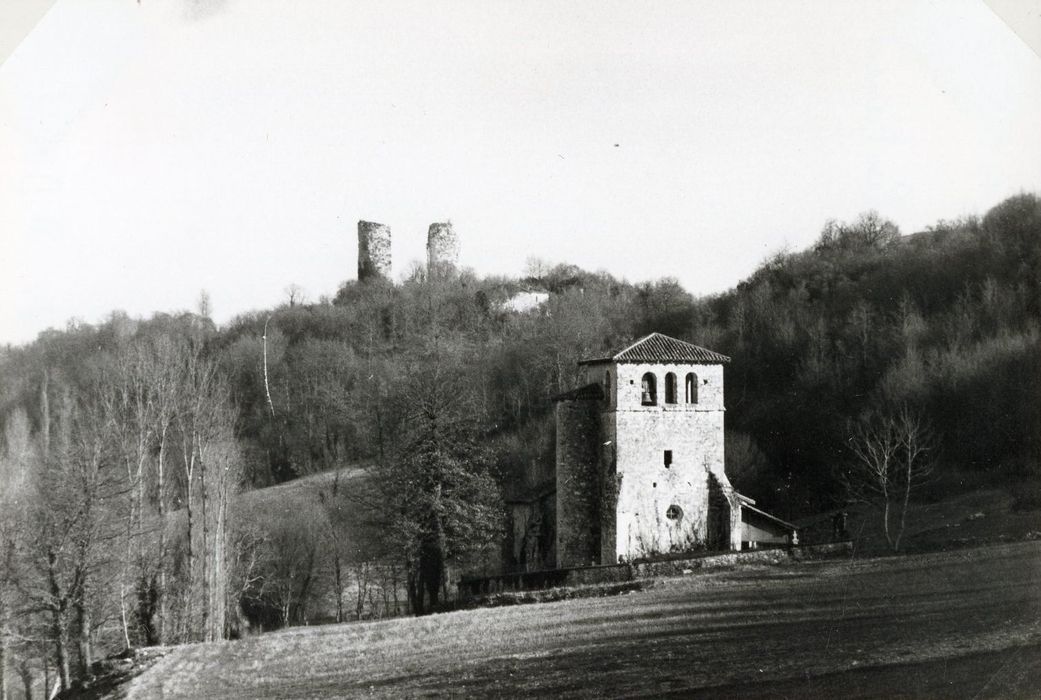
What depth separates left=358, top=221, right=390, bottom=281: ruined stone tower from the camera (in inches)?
2965

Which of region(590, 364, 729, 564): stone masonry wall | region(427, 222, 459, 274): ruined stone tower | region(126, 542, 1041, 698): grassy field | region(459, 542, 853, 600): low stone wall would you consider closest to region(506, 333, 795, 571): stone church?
region(590, 364, 729, 564): stone masonry wall

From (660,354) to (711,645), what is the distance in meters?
15.7

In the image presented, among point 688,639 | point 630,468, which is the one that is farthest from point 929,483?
point 688,639

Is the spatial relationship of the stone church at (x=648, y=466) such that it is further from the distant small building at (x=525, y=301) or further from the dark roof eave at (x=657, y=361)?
the distant small building at (x=525, y=301)

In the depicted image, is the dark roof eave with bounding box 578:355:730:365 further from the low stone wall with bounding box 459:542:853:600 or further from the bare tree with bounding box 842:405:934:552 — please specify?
the bare tree with bounding box 842:405:934:552

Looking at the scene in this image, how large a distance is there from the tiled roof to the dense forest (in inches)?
263

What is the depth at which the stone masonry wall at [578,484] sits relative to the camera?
102 ft

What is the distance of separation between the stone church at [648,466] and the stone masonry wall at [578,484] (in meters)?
0.03

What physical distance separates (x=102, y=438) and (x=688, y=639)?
1816cm

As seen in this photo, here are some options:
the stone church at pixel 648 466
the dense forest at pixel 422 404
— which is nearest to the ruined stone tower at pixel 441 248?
the dense forest at pixel 422 404

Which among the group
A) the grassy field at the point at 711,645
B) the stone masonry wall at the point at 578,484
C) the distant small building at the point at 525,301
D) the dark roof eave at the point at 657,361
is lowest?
the grassy field at the point at 711,645

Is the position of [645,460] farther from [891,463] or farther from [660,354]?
[891,463]

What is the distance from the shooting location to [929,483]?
3612 centimetres

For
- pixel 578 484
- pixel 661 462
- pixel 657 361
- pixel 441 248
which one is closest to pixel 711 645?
pixel 661 462
